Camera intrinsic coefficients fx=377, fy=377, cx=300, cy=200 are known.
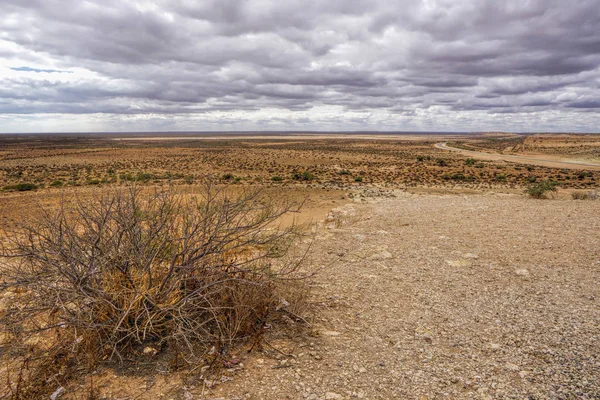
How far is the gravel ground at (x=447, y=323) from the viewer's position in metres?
3.23

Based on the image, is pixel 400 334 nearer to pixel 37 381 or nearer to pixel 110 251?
pixel 110 251

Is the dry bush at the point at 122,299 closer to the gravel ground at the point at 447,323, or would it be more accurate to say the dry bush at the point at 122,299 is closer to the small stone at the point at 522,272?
the gravel ground at the point at 447,323

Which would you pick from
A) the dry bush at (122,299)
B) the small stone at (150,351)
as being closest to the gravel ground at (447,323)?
the dry bush at (122,299)

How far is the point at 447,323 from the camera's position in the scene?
4.34m

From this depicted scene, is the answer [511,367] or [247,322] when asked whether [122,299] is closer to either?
[247,322]

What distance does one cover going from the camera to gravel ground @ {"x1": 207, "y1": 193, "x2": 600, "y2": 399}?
3227 mm

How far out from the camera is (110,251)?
372 centimetres

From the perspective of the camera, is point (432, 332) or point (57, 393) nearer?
point (57, 393)

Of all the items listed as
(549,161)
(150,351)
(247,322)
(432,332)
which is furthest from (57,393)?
(549,161)

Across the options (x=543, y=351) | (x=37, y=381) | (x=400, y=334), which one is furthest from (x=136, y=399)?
(x=543, y=351)

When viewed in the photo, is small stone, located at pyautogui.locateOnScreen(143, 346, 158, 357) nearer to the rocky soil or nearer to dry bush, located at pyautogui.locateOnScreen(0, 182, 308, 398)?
dry bush, located at pyautogui.locateOnScreen(0, 182, 308, 398)

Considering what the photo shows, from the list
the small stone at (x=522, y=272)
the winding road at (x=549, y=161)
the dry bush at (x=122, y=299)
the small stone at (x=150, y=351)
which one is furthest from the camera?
the winding road at (x=549, y=161)

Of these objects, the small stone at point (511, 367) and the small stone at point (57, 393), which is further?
the small stone at point (511, 367)

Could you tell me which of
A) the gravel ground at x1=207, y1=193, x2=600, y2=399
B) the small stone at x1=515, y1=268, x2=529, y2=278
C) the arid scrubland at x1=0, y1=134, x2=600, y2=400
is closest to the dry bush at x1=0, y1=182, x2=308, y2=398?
the arid scrubland at x1=0, y1=134, x2=600, y2=400
